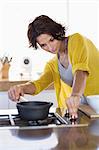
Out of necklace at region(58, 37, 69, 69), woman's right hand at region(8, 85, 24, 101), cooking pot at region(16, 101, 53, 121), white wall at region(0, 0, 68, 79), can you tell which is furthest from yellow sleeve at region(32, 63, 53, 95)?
white wall at region(0, 0, 68, 79)

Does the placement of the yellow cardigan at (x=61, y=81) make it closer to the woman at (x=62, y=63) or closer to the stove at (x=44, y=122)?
the woman at (x=62, y=63)

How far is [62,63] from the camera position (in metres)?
1.90

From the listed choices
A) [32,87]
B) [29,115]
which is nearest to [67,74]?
[32,87]

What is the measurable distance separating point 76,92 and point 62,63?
0.35 m

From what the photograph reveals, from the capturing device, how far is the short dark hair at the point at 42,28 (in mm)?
1711

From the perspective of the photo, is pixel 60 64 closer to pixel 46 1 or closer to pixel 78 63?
pixel 78 63

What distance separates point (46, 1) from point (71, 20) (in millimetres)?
305

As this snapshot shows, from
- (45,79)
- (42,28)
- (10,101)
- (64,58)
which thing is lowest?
(10,101)

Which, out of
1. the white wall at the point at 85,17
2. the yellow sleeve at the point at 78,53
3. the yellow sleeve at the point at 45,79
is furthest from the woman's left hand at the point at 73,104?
the white wall at the point at 85,17

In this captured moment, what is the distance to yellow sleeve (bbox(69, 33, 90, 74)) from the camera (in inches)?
66.6

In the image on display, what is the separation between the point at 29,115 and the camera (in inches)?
56.1

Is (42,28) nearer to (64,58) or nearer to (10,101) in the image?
(64,58)

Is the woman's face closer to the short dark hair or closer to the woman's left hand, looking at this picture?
the short dark hair

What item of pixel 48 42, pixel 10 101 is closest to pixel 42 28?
pixel 48 42
